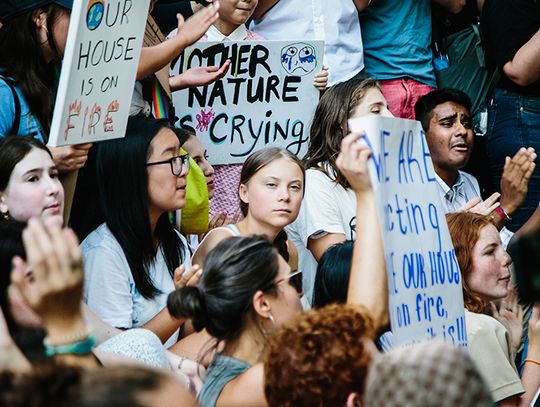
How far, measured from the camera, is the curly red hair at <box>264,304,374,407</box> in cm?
289

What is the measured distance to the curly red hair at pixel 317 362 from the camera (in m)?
2.89

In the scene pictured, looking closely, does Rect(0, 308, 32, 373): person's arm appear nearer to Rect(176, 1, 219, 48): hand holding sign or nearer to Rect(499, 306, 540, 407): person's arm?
Rect(176, 1, 219, 48): hand holding sign

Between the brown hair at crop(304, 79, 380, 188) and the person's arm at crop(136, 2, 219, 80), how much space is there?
101 centimetres

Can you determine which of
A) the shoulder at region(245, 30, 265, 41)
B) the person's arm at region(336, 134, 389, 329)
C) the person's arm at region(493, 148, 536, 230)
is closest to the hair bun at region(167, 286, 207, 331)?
the person's arm at region(336, 134, 389, 329)

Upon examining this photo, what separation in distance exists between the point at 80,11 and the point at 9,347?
187 cm

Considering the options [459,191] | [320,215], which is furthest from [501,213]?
[320,215]

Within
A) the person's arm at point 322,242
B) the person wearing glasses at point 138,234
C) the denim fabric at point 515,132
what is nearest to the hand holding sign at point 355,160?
the person wearing glasses at point 138,234

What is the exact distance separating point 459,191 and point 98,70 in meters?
3.10

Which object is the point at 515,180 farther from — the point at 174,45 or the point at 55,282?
the point at 55,282

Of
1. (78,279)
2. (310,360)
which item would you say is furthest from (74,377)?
(310,360)

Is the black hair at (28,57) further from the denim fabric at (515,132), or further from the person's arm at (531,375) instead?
the denim fabric at (515,132)

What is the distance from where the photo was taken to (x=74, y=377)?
6.90ft

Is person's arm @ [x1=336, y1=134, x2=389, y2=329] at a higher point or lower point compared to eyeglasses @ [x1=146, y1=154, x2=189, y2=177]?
lower

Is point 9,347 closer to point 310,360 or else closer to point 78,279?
point 78,279
